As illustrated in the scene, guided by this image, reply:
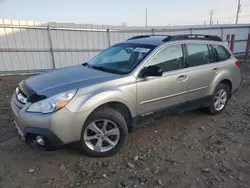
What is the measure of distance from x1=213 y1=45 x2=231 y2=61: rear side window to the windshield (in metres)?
1.73

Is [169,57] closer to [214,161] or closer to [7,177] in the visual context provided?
[214,161]

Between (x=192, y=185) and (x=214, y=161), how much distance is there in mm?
668

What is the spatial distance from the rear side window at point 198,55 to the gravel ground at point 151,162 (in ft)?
4.02

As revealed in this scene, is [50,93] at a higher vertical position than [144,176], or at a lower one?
higher

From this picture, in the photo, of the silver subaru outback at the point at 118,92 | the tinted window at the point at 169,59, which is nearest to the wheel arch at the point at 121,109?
the silver subaru outback at the point at 118,92

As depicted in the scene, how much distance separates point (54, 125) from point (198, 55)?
2909 mm

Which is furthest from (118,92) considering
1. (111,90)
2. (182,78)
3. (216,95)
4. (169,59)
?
(216,95)

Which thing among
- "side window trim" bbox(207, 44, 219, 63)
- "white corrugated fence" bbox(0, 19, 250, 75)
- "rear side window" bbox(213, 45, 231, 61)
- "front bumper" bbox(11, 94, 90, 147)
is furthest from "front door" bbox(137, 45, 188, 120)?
"white corrugated fence" bbox(0, 19, 250, 75)

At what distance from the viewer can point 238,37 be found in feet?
48.6

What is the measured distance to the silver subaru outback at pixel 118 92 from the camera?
262cm

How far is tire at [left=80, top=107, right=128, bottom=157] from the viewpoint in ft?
9.37

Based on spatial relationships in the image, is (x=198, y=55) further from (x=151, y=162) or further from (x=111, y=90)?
(x=151, y=162)

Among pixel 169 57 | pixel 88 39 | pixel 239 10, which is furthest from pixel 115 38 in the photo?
pixel 239 10

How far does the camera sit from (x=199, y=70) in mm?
3959
